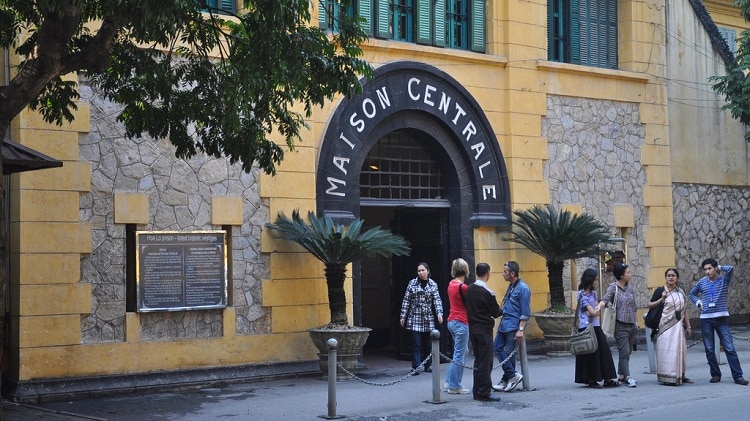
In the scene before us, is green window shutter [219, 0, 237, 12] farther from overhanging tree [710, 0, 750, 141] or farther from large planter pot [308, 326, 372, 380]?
overhanging tree [710, 0, 750, 141]

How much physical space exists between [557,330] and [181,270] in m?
7.14

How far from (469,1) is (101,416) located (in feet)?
34.3

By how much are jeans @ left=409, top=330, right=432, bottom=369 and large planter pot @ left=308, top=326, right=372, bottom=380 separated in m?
0.96

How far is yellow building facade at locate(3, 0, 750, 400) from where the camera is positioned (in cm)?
1467

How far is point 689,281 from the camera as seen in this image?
924 inches

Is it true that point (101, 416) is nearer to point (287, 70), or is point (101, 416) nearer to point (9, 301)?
point (9, 301)

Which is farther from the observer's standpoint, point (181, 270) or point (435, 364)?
point (181, 270)

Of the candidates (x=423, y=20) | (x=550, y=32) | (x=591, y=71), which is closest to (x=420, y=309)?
(x=423, y=20)

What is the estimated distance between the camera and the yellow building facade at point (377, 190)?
48.1ft

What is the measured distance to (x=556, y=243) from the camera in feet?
63.3

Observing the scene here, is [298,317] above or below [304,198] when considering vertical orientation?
below

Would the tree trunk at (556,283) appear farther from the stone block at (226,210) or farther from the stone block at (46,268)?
the stone block at (46,268)

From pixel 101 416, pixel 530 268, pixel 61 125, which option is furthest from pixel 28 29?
pixel 530 268

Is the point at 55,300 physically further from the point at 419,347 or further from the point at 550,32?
the point at 550,32
